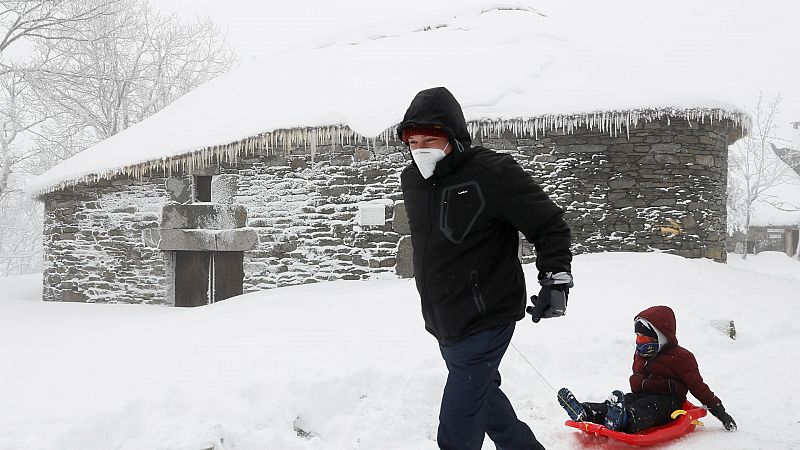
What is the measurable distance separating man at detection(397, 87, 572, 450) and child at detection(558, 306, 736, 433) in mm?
1123

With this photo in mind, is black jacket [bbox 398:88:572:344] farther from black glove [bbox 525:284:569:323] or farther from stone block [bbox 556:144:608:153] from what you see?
stone block [bbox 556:144:608:153]

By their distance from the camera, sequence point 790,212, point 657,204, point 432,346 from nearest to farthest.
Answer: point 432,346 < point 657,204 < point 790,212

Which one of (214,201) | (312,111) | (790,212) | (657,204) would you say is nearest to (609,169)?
(657,204)

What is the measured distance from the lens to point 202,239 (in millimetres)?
8250

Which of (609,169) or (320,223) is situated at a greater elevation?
(609,169)

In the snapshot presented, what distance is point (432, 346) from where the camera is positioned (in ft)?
14.2

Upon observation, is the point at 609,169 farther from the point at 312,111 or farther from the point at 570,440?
the point at 570,440

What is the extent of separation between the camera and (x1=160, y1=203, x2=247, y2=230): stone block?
813 centimetres

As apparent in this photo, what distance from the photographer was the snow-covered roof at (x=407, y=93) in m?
7.35

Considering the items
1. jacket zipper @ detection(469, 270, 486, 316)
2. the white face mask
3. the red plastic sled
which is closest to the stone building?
the red plastic sled

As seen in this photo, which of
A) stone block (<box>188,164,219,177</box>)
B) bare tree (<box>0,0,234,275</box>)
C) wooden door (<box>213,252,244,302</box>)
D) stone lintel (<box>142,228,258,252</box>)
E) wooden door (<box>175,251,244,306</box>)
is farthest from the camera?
bare tree (<box>0,0,234,275</box>)

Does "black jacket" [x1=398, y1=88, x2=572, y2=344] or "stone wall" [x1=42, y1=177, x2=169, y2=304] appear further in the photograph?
"stone wall" [x1=42, y1=177, x2=169, y2=304]

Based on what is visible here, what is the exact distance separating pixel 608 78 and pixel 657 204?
1.96 m

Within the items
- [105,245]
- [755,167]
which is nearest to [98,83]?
[105,245]
